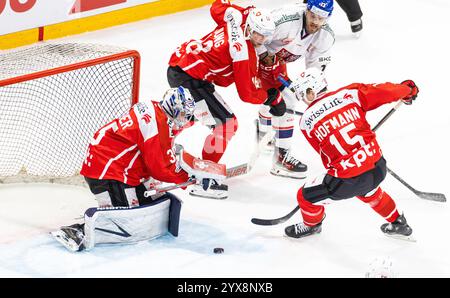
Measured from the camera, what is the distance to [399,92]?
5531mm

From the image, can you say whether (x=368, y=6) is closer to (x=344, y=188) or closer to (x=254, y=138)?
(x=254, y=138)

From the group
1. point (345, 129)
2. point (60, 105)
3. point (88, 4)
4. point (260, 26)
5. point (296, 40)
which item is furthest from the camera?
point (88, 4)

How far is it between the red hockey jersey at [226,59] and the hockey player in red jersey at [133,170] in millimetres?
641

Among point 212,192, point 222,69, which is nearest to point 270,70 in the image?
point 222,69

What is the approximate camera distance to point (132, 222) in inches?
213

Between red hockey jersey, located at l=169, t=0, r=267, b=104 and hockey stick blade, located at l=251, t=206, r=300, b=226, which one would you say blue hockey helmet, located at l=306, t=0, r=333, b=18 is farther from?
hockey stick blade, located at l=251, t=206, r=300, b=226

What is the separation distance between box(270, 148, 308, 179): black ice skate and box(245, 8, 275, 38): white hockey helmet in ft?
2.71

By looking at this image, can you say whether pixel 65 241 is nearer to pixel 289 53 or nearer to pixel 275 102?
pixel 275 102

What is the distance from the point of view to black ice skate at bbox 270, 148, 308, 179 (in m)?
6.42

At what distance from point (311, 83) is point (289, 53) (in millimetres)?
962

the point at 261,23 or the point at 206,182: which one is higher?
the point at 261,23

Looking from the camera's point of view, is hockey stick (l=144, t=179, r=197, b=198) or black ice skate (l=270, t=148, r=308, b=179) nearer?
hockey stick (l=144, t=179, r=197, b=198)

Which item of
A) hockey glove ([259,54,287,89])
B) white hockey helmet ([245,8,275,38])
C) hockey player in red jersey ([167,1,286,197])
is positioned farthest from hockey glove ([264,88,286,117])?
white hockey helmet ([245,8,275,38])
